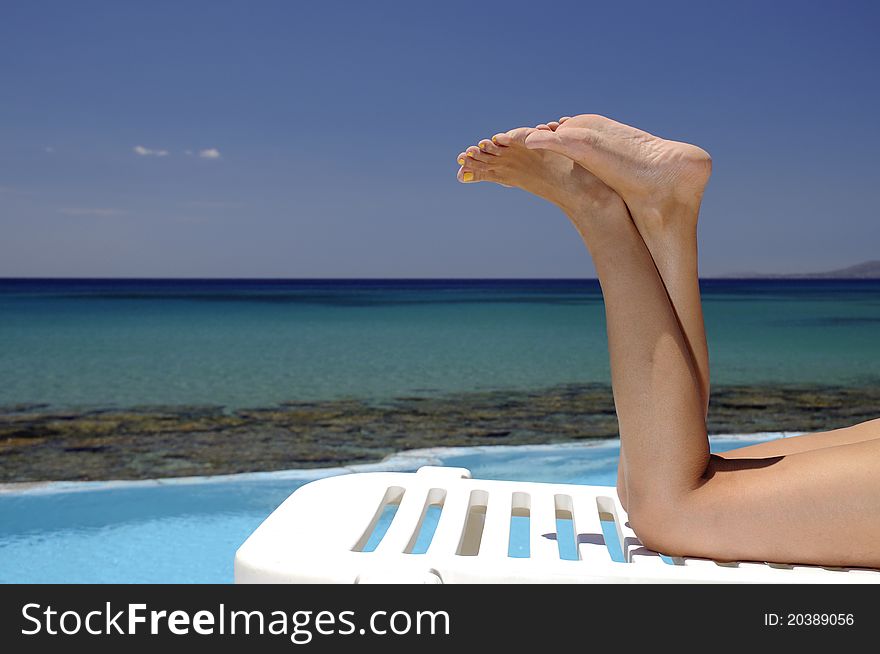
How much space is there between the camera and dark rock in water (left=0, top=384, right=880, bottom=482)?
4301 millimetres

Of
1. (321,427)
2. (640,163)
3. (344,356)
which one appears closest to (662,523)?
(640,163)

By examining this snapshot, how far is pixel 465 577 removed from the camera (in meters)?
1.04

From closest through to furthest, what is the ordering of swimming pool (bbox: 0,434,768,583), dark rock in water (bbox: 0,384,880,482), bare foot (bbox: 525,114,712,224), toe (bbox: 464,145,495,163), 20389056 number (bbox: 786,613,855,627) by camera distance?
20389056 number (bbox: 786,613,855,627)
bare foot (bbox: 525,114,712,224)
toe (bbox: 464,145,495,163)
swimming pool (bbox: 0,434,768,583)
dark rock in water (bbox: 0,384,880,482)

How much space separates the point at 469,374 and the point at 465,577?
7627 mm

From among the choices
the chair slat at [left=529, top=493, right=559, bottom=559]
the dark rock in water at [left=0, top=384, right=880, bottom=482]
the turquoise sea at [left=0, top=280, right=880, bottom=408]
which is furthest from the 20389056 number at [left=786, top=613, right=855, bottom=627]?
the turquoise sea at [left=0, top=280, right=880, bottom=408]

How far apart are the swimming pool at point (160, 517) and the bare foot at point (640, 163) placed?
6.88ft

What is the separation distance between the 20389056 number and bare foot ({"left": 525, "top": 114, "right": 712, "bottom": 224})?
2.25 ft

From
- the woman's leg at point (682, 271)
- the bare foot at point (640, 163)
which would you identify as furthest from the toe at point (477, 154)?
the woman's leg at point (682, 271)

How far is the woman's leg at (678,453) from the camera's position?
1112mm

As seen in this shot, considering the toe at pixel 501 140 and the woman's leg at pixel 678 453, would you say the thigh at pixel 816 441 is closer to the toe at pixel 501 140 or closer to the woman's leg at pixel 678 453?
the woman's leg at pixel 678 453

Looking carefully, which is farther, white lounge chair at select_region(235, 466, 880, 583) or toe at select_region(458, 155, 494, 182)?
toe at select_region(458, 155, 494, 182)

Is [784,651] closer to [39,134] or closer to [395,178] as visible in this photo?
[395,178]

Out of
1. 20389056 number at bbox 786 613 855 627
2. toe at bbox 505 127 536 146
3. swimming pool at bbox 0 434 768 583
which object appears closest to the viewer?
20389056 number at bbox 786 613 855 627

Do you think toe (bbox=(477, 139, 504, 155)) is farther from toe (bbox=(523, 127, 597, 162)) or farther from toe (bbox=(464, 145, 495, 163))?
toe (bbox=(523, 127, 597, 162))
